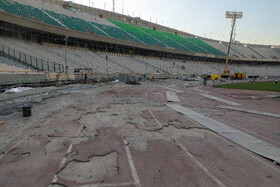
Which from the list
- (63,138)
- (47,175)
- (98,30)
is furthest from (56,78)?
(98,30)

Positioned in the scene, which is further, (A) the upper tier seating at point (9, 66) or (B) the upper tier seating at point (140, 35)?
(B) the upper tier seating at point (140, 35)

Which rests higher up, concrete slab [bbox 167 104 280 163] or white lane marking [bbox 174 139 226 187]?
concrete slab [bbox 167 104 280 163]

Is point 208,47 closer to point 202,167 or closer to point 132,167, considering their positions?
point 202,167

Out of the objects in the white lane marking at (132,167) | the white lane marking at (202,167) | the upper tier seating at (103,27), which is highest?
the upper tier seating at (103,27)

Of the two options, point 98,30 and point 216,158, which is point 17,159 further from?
point 98,30

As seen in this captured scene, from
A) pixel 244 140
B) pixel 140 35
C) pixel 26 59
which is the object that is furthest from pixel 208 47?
pixel 244 140

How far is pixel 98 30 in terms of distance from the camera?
157ft

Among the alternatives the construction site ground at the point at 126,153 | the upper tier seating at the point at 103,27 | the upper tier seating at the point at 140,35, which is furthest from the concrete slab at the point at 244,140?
the upper tier seating at the point at 140,35

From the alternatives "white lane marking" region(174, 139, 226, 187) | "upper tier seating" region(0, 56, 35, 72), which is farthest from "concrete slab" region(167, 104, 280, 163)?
"upper tier seating" region(0, 56, 35, 72)

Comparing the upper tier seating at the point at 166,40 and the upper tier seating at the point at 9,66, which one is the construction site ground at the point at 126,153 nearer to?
the upper tier seating at the point at 9,66

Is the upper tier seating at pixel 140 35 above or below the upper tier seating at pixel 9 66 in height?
above

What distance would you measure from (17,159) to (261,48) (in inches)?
5116

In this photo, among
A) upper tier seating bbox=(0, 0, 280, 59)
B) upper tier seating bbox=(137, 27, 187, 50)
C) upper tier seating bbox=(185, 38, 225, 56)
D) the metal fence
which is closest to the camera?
the metal fence

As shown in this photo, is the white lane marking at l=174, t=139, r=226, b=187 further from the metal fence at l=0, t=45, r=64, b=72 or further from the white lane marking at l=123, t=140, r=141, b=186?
the metal fence at l=0, t=45, r=64, b=72
